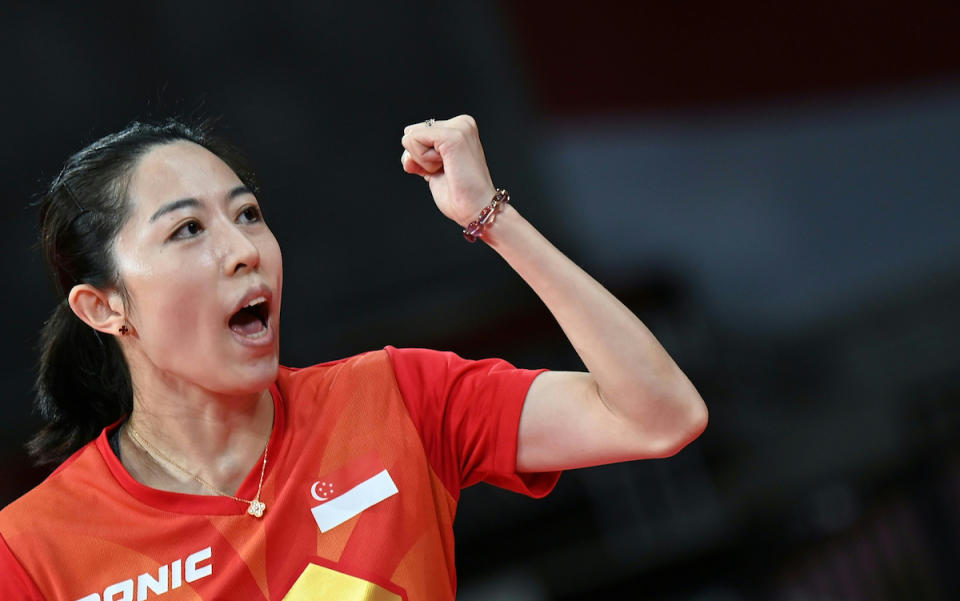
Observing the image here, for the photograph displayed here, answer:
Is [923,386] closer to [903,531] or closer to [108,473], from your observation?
[903,531]

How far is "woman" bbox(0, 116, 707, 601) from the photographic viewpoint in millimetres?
1179

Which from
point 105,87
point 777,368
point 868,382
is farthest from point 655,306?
point 105,87

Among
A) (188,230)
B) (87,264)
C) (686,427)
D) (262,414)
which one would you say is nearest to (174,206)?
(188,230)

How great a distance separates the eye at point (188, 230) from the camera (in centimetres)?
126

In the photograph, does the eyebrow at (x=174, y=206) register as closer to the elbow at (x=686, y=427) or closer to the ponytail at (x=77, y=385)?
the ponytail at (x=77, y=385)

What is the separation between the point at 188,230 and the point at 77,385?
1.10 ft

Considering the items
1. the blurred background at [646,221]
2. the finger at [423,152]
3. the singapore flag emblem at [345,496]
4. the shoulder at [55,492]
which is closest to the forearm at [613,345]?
the finger at [423,152]

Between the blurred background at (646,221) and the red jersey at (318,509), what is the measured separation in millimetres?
1228

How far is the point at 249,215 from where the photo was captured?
1335 mm

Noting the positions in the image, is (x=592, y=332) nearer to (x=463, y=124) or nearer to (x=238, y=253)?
(x=463, y=124)

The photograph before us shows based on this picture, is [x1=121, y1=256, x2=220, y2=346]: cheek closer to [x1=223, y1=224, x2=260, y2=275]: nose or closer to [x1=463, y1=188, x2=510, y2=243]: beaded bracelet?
[x1=223, y1=224, x2=260, y2=275]: nose

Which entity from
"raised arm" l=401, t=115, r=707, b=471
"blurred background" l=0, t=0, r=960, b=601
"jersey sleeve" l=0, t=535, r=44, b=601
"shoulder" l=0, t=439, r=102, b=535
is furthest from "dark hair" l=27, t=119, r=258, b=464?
"blurred background" l=0, t=0, r=960, b=601

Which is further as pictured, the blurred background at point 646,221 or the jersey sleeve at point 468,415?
the blurred background at point 646,221

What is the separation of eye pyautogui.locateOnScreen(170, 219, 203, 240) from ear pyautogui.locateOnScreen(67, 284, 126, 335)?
126mm
